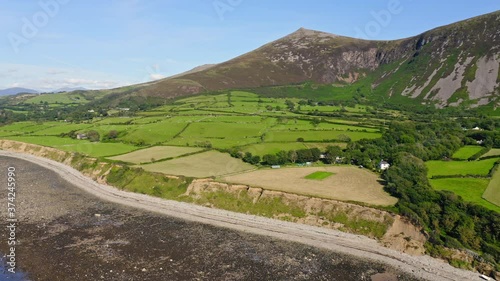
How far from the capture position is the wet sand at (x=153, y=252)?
46812mm

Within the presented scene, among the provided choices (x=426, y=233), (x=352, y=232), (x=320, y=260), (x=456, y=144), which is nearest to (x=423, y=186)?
(x=426, y=233)

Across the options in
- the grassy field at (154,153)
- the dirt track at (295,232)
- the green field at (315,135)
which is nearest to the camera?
the dirt track at (295,232)

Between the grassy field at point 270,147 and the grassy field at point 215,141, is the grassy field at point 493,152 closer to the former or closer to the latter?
the grassy field at point 270,147

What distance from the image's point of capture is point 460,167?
80.4 metres

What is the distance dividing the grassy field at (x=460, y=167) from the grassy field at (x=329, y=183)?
14.0m

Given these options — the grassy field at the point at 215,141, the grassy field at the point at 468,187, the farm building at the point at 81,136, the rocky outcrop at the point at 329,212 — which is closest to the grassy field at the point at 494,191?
the grassy field at the point at 468,187

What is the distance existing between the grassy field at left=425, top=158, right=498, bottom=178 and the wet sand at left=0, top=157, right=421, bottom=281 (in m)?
37.5

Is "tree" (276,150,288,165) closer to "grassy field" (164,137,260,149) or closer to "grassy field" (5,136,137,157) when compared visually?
"grassy field" (164,137,260,149)

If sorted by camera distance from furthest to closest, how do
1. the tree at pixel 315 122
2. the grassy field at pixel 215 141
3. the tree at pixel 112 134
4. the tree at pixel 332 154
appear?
the tree at pixel 315 122 < the tree at pixel 112 134 < the grassy field at pixel 215 141 < the tree at pixel 332 154

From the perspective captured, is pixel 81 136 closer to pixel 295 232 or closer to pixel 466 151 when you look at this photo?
pixel 295 232

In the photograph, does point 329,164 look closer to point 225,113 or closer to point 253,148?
point 253,148

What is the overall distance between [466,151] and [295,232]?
64.1 meters

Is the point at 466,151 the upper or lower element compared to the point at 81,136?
→ lower

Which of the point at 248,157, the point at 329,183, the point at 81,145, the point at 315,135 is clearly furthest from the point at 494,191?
the point at 81,145
